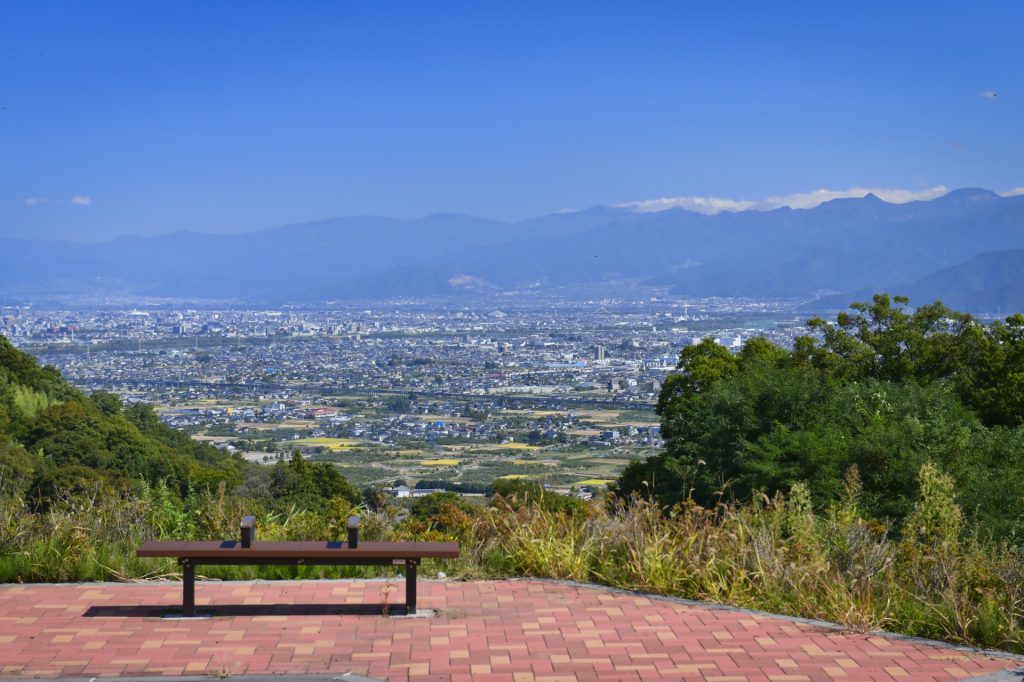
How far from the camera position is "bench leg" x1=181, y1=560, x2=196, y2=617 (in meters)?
6.23

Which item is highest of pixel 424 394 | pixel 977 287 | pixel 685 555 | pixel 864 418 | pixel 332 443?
pixel 685 555

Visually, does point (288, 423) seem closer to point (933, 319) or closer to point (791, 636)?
point (933, 319)

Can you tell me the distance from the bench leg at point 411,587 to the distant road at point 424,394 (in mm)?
52992

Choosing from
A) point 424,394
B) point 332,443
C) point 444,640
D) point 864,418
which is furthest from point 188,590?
point 424,394

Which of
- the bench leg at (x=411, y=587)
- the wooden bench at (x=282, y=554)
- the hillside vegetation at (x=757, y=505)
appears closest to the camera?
the wooden bench at (x=282, y=554)

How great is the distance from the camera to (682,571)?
272 inches

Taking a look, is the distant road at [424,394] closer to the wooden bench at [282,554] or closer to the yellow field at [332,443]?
the yellow field at [332,443]

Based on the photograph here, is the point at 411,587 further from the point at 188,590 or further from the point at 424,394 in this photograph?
the point at 424,394

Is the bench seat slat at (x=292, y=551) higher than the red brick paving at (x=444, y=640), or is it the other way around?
the bench seat slat at (x=292, y=551)

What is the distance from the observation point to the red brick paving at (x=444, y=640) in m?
5.43

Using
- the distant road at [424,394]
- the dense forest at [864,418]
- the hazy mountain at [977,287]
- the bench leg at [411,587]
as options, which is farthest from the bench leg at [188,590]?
the hazy mountain at [977,287]

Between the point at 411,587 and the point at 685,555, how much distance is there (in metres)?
1.70

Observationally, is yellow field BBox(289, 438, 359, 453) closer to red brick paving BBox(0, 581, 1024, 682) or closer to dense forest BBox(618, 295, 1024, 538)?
dense forest BBox(618, 295, 1024, 538)

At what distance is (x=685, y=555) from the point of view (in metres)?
6.99
